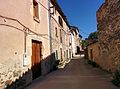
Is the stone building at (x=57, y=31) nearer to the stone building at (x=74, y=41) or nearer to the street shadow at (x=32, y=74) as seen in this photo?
the street shadow at (x=32, y=74)

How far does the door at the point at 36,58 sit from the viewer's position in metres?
9.92

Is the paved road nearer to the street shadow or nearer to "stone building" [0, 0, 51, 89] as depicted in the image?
the street shadow

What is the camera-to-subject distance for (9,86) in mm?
6766

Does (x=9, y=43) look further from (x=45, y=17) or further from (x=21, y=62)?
(x=45, y=17)

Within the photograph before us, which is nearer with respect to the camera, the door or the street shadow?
the street shadow

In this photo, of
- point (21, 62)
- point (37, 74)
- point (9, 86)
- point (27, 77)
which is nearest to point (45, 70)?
point (37, 74)

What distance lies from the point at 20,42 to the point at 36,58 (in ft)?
8.87

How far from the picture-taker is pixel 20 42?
7879 millimetres

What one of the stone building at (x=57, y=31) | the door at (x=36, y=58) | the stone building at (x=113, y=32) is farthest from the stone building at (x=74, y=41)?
the door at (x=36, y=58)

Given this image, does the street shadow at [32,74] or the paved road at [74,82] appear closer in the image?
the street shadow at [32,74]

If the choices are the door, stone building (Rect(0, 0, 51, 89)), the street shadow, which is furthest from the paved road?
stone building (Rect(0, 0, 51, 89))

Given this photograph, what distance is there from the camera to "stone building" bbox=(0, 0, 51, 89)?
266 inches

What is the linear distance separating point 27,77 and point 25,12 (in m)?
3.01

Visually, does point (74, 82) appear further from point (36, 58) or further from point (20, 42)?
point (20, 42)
